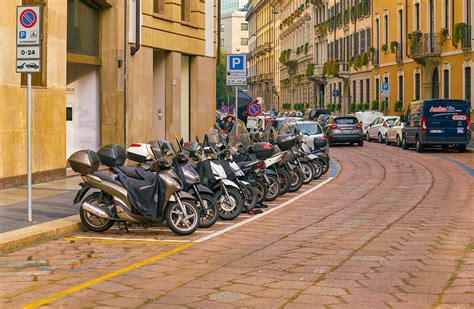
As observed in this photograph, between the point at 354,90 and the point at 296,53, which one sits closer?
the point at 354,90

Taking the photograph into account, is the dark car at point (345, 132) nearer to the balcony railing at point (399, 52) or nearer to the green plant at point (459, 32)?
the green plant at point (459, 32)

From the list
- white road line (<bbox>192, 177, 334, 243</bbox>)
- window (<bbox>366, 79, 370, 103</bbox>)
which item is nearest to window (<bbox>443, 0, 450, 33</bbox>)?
window (<bbox>366, 79, 370, 103</bbox>)

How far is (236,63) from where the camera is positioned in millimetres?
24922

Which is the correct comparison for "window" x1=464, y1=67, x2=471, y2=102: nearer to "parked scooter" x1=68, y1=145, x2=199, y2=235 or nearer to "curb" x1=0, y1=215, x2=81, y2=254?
"parked scooter" x1=68, y1=145, x2=199, y2=235

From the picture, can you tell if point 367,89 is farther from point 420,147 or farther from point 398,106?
point 420,147

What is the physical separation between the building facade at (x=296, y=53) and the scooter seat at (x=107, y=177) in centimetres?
6874

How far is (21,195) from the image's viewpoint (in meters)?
15.4

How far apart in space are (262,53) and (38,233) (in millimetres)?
114875

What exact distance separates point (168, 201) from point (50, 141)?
7.44 metres

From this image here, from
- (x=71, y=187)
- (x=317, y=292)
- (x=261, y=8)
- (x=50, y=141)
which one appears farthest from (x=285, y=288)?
(x=261, y=8)

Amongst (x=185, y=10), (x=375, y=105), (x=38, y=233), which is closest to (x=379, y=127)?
(x=375, y=105)

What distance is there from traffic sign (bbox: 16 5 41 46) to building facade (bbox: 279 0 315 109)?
68.9 metres

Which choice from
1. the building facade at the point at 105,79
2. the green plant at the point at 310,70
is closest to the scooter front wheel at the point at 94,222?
the building facade at the point at 105,79

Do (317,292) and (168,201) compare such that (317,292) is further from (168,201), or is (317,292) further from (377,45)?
(377,45)
